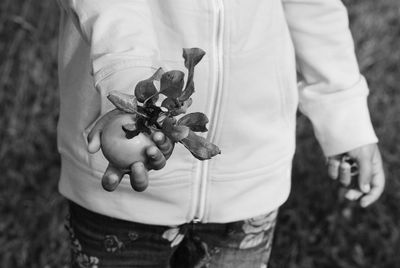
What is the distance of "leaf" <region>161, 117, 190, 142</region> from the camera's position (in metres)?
0.95

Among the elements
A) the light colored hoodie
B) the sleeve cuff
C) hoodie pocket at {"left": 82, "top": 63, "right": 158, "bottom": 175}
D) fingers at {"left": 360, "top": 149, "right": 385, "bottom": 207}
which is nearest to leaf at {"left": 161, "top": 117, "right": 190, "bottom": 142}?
hoodie pocket at {"left": 82, "top": 63, "right": 158, "bottom": 175}

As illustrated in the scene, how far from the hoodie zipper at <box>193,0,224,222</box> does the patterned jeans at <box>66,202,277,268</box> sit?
8cm

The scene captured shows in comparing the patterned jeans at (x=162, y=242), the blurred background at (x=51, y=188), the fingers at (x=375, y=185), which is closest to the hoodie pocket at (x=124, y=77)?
the patterned jeans at (x=162, y=242)

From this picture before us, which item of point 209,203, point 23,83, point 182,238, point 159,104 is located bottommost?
point 23,83

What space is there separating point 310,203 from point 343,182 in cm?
86

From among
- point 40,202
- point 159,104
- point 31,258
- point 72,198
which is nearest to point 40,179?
point 40,202

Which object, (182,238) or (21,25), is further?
(21,25)

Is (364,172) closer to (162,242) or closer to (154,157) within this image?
(162,242)

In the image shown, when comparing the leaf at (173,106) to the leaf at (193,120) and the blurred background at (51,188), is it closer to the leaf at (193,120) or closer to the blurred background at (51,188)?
the leaf at (193,120)

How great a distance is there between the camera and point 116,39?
1.17 m

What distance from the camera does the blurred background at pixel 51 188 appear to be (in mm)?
2354

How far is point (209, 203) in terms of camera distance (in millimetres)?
1509

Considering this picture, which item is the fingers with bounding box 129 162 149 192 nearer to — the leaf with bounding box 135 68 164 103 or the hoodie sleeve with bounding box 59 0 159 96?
the leaf with bounding box 135 68 164 103

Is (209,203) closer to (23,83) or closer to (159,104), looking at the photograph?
(159,104)
